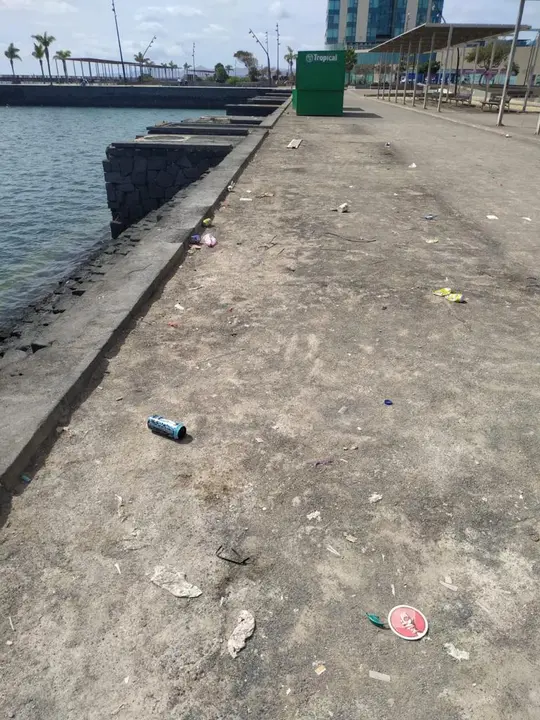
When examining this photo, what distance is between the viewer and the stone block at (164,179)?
13219 mm

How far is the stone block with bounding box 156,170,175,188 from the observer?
13219mm

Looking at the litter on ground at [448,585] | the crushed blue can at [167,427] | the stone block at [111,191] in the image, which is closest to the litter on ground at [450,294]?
the crushed blue can at [167,427]

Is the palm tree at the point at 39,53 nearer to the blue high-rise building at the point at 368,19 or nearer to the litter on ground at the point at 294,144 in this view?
Answer: the blue high-rise building at the point at 368,19

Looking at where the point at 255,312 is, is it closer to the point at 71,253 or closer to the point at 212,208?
the point at 212,208

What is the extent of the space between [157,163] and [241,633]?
13.1 metres

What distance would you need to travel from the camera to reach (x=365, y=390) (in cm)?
341

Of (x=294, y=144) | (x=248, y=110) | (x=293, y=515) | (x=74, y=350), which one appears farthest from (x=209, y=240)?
(x=248, y=110)

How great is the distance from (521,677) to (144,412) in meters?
2.26

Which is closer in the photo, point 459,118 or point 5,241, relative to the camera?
point 5,241

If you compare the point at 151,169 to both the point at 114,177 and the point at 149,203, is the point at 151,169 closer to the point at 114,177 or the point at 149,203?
the point at 149,203

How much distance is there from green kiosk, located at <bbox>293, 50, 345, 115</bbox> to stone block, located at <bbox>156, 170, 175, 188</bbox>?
1321cm

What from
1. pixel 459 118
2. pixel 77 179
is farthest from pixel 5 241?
pixel 459 118

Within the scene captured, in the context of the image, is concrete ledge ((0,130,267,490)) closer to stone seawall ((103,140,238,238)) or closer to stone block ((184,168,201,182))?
stone block ((184,168,201,182))

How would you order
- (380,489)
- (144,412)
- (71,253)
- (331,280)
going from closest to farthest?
1. (380,489)
2. (144,412)
3. (331,280)
4. (71,253)
